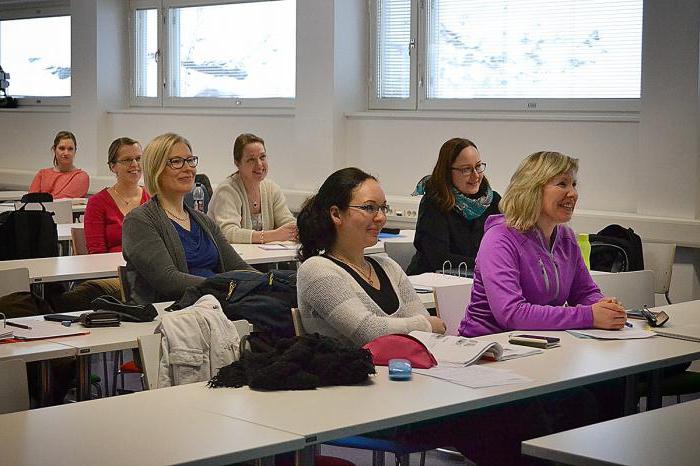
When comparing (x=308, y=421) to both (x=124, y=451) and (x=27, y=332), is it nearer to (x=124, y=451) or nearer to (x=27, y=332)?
(x=124, y=451)

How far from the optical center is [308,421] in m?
2.83

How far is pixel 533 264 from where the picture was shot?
4.42m

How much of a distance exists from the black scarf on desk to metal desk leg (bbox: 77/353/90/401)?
3.68 feet

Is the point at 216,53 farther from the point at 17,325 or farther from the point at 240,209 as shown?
the point at 17,325

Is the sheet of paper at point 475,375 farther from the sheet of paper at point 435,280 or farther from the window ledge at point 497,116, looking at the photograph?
the window ledge at point 497,116

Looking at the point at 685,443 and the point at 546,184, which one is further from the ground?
the point at 546,184

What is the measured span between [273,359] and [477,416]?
80 cm

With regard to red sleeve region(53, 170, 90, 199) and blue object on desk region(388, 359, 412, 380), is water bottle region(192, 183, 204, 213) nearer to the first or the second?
red sleeve region(53, 170, 90, 199)

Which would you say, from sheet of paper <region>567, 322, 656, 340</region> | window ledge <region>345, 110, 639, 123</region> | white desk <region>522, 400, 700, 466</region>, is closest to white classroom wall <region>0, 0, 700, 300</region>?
window ledge <region>345, 110, 639, 123</region>

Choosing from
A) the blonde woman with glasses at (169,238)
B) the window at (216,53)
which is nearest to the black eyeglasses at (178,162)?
the blonde woman with glasses at (169,238)

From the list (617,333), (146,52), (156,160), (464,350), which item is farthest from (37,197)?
(464,350)

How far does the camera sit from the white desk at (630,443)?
247 cm

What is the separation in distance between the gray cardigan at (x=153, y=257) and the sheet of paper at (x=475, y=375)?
1993 millimetres

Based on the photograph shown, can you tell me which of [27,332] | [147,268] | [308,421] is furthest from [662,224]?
[308,421]
